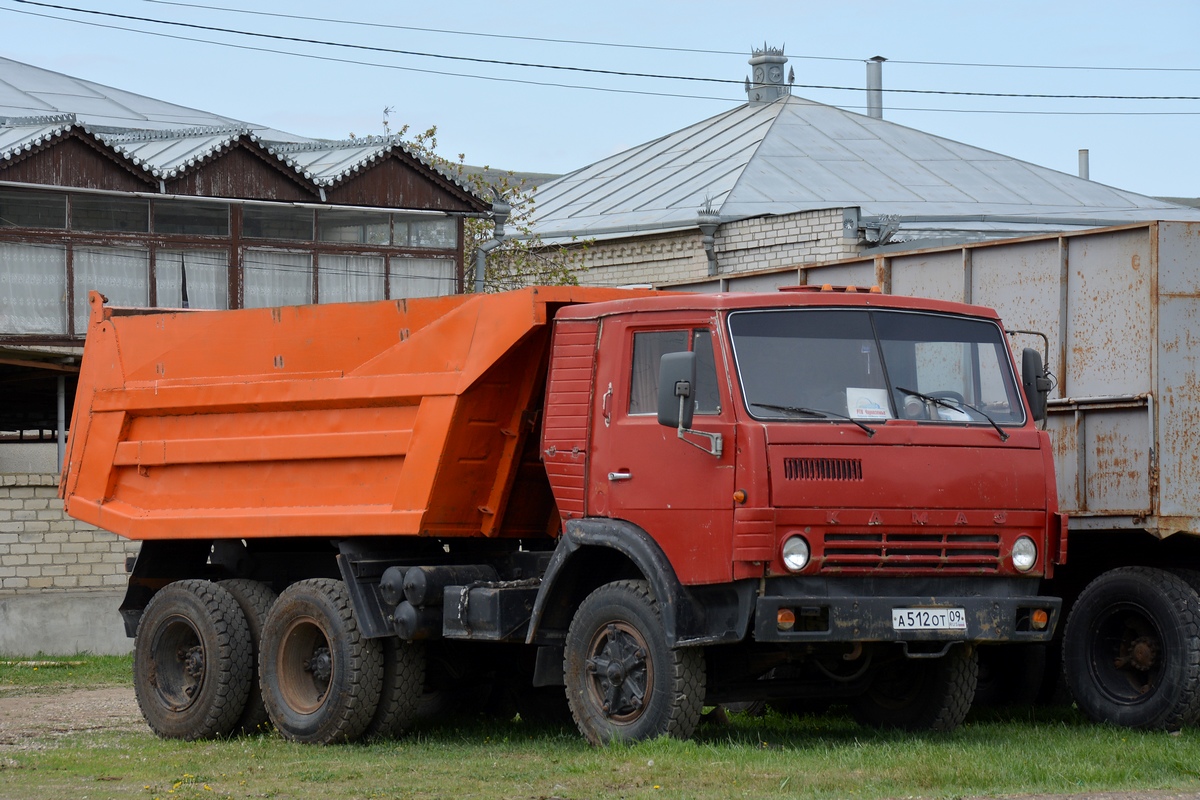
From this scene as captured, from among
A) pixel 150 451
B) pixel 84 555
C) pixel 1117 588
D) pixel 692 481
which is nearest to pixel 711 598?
pixel 692 481

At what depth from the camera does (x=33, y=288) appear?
73.2 feet

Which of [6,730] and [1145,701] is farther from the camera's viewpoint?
[6,730]

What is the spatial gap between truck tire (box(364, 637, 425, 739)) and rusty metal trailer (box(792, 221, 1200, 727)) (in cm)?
407

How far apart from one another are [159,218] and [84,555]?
5527 mm

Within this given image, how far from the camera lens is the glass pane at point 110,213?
22922 mm

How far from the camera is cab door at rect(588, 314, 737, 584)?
9094 millimetres

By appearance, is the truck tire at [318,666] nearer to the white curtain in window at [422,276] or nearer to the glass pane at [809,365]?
the glass pane at [809,365]

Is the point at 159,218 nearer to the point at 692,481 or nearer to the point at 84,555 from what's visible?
the point at 84,555

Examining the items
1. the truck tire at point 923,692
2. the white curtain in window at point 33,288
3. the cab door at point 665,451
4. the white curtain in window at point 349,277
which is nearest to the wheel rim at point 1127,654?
the truck tire at point 923,692

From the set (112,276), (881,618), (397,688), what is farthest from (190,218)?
(881,618)

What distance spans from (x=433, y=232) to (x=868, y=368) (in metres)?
17.7

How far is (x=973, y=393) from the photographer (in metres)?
9.70

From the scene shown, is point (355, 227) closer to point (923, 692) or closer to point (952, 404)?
point (923, 692)

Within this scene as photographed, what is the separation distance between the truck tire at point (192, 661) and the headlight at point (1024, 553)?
206 inches
